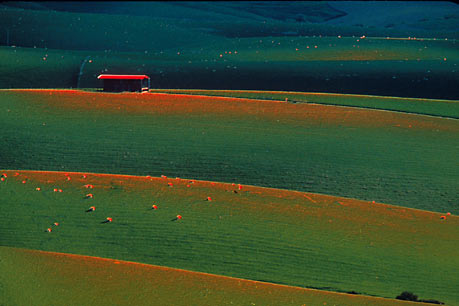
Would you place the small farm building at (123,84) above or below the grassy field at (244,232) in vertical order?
above

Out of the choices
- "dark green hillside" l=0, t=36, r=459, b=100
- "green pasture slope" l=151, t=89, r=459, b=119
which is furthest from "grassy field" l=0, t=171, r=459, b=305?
"dark green hillside" l=0, t=36, r=459, b=100

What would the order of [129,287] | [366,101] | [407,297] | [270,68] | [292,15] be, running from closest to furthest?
[129,287] → [407,297] → [366,101] → [270,68] → [292,15]

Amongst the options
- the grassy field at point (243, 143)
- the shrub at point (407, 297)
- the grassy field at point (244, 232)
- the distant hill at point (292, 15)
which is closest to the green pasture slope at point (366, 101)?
the grassy field at point (243, 143)

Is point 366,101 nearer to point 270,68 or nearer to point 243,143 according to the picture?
point 270,68

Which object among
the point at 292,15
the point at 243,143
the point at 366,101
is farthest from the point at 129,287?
the point at 292,15

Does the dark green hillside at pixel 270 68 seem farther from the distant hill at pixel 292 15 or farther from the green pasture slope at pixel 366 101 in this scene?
the distant hill at pixel 292 15

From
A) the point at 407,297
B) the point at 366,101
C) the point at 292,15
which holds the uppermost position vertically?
the point at 292,15

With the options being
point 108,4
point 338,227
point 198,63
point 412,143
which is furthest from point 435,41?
point 108,4
